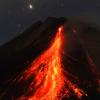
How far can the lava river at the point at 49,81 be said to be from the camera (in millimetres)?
10617

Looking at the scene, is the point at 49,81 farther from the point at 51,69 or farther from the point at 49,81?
the point at 51,69

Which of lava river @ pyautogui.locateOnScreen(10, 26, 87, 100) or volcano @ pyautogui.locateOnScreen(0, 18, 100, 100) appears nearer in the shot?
lava river @ pyautogui.locateOnScreen(10, 26, 87, 100)

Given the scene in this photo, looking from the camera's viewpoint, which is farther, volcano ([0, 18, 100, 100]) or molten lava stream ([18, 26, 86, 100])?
volcano ([0, 18, 100, 100])

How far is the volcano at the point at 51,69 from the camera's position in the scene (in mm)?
11031

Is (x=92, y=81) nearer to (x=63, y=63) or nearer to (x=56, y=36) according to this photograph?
(x=63, y=63)

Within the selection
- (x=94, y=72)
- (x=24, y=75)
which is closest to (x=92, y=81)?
(x=94, y=72)

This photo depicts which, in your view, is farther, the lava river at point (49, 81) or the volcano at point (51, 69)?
the volcano at point (51, 69)

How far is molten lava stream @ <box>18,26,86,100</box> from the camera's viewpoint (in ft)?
34.9

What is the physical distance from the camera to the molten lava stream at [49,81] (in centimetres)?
1062

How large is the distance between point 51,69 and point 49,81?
1.05 metres

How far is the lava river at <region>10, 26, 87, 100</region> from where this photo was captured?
1062 centimetres

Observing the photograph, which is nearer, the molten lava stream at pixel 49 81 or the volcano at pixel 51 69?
the molten lava stream at pixel 49 81

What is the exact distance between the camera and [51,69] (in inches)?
495

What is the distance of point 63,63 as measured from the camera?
511 inches
